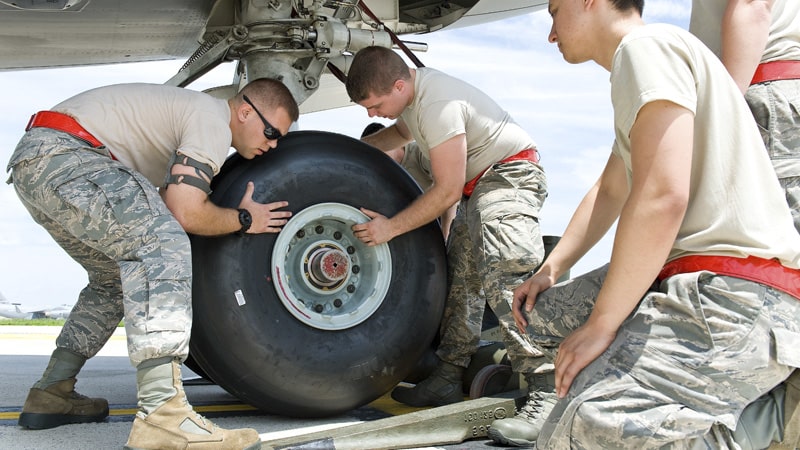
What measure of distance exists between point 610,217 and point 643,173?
0.66 metres

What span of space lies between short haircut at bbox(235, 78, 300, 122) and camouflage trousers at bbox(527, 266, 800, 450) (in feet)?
6.25

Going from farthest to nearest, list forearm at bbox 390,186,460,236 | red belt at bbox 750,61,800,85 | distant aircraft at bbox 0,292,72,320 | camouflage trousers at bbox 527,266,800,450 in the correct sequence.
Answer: distant aircraft at bbox 0,292,72,320, forearm at bbox 390,186,460,236, red belt at bbox 750,61,800,85, camouflage trousers at bbox 527,266,800,450

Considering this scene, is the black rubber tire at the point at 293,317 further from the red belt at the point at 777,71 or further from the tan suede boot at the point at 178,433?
the red belt at the point at 777,71

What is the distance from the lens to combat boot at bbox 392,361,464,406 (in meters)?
3.86

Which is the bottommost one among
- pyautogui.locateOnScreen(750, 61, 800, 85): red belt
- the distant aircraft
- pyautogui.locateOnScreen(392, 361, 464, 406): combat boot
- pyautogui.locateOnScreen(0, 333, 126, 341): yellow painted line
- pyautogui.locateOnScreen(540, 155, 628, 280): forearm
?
the distant aircraft

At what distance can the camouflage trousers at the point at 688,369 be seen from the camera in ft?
5.55

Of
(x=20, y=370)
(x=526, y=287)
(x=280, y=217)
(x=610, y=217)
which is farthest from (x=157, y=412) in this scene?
(x=20, y=370)

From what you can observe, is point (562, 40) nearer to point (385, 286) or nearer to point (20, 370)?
point (385, 286)

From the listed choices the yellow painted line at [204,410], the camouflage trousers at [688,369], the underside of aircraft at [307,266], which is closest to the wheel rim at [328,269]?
the underside of aircraft at [307,266]

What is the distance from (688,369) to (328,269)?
1.86 meters

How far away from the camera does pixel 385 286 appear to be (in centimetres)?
344

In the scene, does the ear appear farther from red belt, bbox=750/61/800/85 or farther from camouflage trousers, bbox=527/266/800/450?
camouflage trousers, bbox=527/266/800/450

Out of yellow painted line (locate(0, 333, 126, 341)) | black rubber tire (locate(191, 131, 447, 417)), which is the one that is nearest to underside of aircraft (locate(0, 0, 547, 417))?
black rubber tire (locate(191, 131, 447, 417))

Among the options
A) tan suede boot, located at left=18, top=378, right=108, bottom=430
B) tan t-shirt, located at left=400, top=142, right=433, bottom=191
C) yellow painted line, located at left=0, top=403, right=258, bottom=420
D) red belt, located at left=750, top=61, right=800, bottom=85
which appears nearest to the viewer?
red belt, located at left=750, top=61, right=800, bottom=85
